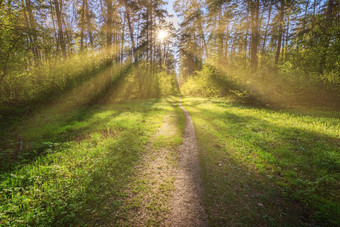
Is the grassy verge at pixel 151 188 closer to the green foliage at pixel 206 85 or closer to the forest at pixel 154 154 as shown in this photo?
the forest at pixel 154 154

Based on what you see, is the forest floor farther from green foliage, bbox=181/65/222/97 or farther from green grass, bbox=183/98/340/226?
green foliage, bbox=181/65/222/97

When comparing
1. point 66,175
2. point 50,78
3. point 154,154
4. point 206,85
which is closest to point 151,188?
point 154,154

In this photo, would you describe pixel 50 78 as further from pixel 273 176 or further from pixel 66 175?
pixel 273 176

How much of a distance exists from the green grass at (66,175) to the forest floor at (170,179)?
2 centimetres

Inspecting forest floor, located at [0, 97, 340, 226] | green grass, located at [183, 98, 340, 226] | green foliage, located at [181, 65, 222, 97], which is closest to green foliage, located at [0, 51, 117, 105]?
forest floor, located at [0, 97, 340, 226]

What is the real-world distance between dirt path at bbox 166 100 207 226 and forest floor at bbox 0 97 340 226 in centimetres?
2

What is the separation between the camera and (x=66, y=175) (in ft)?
12.4

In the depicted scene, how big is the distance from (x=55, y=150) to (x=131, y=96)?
1843 cm

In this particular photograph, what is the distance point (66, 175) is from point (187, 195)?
3.23m

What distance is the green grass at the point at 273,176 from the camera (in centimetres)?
279

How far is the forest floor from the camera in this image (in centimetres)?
272

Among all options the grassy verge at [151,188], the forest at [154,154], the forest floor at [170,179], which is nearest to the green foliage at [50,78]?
the forest at [154,154]

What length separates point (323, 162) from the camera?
4.25 meters

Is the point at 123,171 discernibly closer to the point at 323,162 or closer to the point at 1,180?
the point at 1,180
